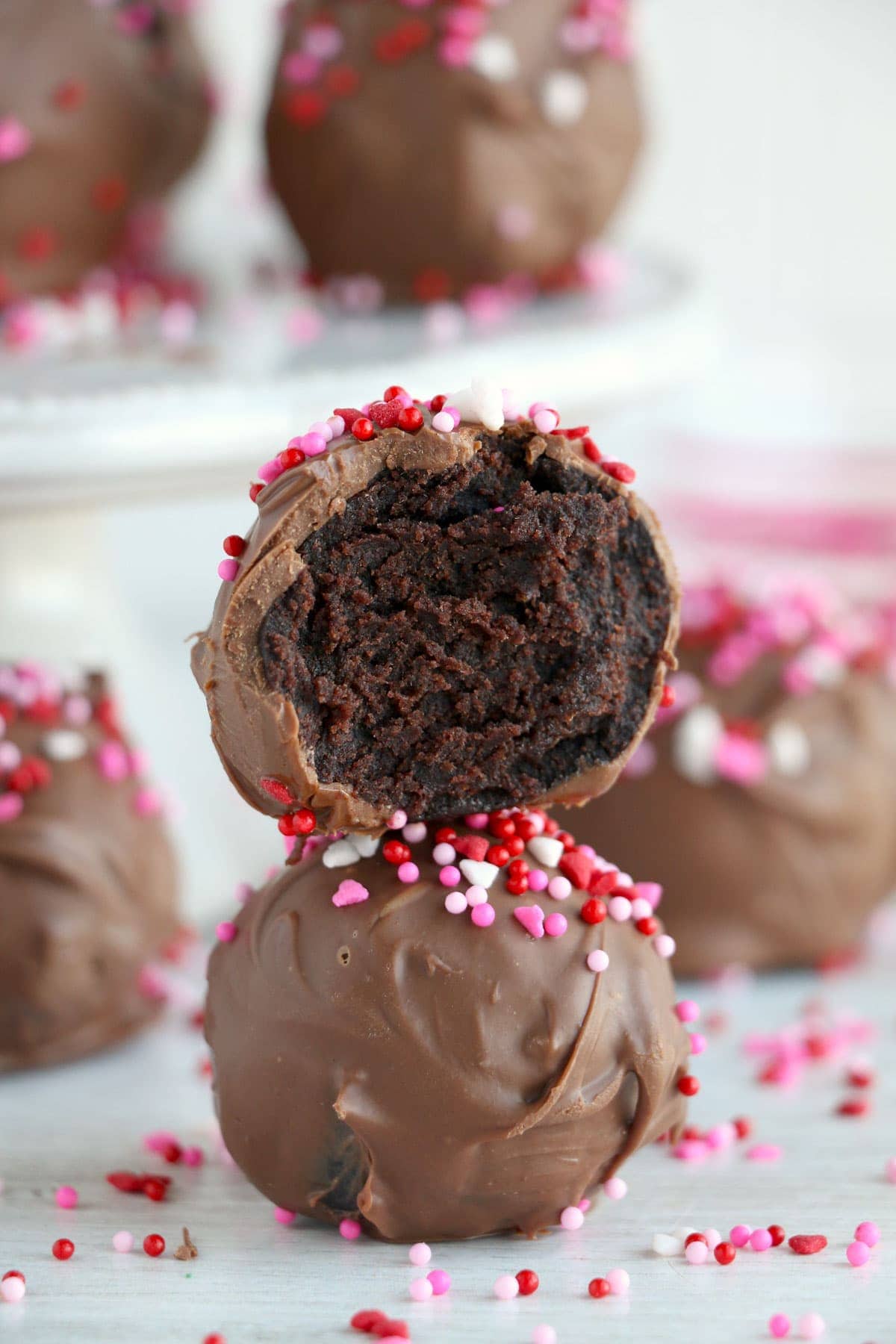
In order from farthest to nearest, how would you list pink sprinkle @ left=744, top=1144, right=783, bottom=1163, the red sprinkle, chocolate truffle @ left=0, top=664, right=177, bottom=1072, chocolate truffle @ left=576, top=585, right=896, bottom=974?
chocolate truffle @ left=576, top=585, right=896, bottom=974 → chocolate truffle @ left=0, top=664, right=177, bottom=1072 → pink sprinkle @ left=744, top=1144, right=783, bottom=1163 → the red sprinkle

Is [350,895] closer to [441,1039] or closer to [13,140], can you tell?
[441,1039]

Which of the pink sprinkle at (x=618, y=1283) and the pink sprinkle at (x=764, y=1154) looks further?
the pink sprinkle at (x=764, y=1154)

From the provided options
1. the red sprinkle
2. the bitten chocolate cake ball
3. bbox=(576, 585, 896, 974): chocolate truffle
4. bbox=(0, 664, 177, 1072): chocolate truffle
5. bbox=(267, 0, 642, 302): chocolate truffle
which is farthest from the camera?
bbox=(267, 0, 642, 302): chocolate truffle

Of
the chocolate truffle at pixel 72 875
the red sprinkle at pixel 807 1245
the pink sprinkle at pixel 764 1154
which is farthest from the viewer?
the chocolate truffle at pixel 72 875

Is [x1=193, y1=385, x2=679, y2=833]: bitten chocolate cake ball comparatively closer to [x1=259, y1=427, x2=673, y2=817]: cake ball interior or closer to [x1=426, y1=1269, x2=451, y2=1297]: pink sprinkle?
[x1=259, y1=427, x2=673, y2=817]: cake ball interior

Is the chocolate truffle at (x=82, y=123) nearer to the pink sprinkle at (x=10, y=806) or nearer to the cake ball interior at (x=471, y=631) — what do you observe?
the pink sprinkle at (x=10, y=806)

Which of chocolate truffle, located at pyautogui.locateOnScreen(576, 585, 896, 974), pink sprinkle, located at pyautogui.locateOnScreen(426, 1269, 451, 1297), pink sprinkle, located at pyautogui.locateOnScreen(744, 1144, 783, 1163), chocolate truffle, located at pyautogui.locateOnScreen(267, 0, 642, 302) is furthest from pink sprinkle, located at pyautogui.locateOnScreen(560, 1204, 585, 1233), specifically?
chocolate truffle, located at pyautogui.locateOnScreen(267, 0, 642, 302)

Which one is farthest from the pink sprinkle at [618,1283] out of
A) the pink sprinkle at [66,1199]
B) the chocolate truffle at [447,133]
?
the chocolate truffle at [447,133]
